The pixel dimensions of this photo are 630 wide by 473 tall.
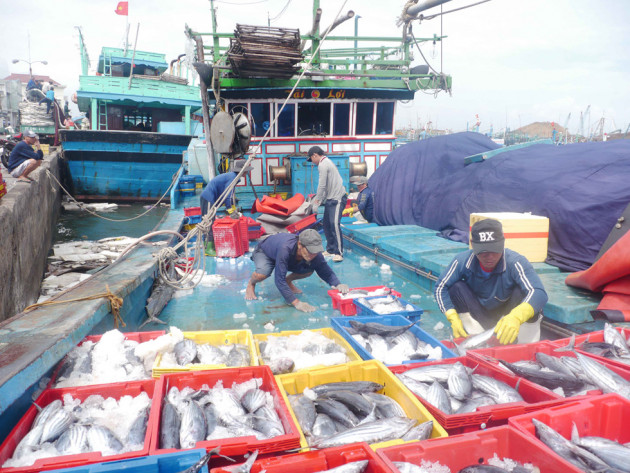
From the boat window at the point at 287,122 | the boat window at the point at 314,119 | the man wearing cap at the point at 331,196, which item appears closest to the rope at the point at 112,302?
the man wearing cap at the point at 331,196

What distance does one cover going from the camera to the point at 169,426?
1975 millimetres

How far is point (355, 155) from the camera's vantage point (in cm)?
1113

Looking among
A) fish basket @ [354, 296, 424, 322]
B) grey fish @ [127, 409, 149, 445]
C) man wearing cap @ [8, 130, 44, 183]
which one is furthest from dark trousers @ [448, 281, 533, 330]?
man wearing cap @ [8, 130, 44, 183]

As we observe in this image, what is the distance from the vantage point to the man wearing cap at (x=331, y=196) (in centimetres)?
721

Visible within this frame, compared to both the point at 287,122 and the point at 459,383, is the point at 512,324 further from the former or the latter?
the point at 287,122

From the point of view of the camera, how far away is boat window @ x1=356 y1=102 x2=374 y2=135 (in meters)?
10.9

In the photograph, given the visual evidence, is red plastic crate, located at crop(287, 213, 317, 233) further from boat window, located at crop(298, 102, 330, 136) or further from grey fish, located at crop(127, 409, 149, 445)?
grey fish, located at crop(127, 409, 149, 445)

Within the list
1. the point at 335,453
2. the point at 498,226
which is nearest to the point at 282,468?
the point at 335,453

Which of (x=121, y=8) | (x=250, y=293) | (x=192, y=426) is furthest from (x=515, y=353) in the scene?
(x=121, y=8)

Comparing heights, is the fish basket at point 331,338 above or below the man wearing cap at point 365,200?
below

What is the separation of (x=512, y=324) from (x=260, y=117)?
8873 millimetres

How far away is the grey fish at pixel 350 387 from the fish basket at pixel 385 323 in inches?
16.5

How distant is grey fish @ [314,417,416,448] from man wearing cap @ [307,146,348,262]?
536 cm

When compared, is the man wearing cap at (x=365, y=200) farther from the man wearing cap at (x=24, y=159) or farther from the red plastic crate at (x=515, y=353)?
the man wearing cap at (x=24, y=159)
